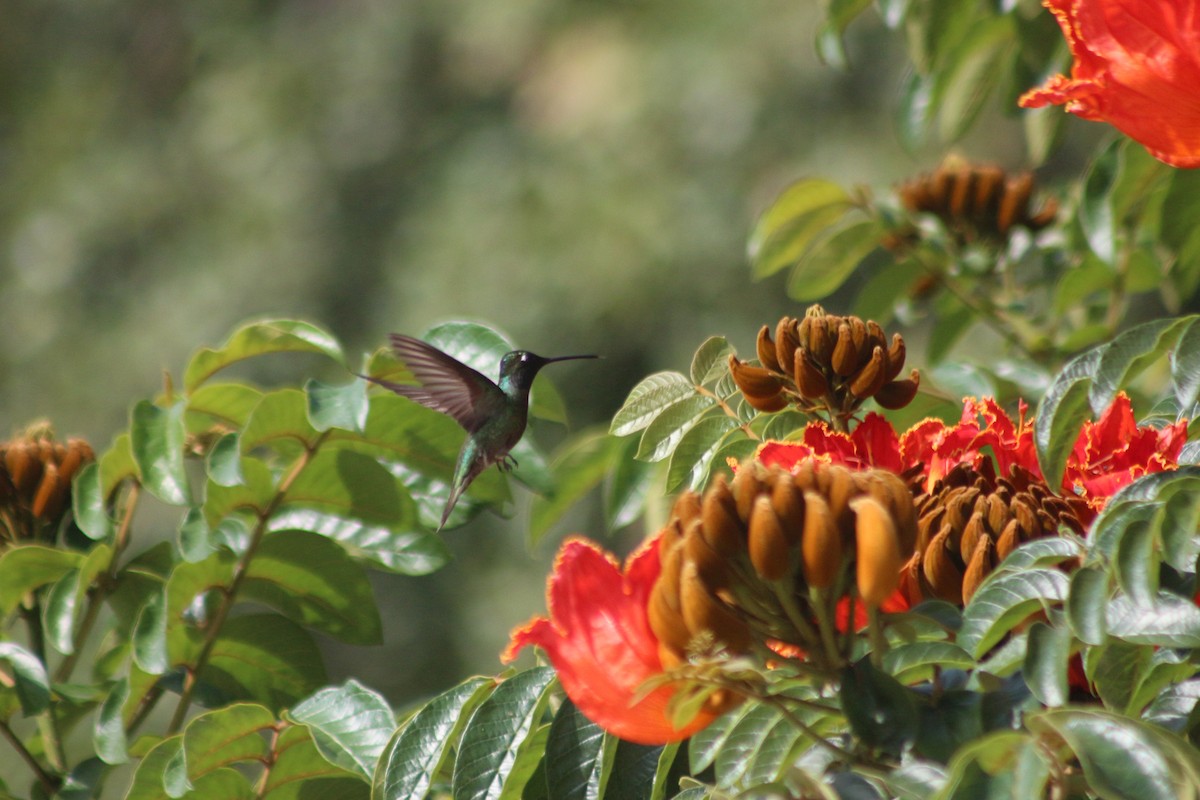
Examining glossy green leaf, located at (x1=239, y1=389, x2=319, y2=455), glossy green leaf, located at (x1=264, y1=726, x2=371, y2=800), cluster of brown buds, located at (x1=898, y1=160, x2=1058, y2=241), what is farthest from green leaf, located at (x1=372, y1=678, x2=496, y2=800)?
cluster of brown buds, located at (x1=898, y1=160, x2=1058, y2=241)

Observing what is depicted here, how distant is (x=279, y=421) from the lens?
1.54m

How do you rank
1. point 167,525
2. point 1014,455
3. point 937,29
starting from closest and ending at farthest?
point 1014,455 → point 937,29 → point 167,525

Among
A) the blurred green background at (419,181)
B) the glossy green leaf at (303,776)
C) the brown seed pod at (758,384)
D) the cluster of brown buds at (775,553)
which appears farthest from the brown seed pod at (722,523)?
the blurred green background at (419,181)

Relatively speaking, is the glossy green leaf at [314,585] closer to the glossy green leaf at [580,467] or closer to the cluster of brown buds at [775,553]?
the glossy green leaf at [580,467]

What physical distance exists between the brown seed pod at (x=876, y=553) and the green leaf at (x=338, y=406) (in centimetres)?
63

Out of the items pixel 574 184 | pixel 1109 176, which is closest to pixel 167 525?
pixel 574 184

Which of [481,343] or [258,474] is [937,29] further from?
[258,474]

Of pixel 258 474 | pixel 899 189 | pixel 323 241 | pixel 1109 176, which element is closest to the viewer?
pixel 258 474

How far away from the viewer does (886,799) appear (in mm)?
900

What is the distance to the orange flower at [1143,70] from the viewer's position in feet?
3.61

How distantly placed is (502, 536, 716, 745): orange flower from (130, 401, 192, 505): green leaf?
0.57 m

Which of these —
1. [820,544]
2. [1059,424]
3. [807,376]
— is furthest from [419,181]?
[820,544]

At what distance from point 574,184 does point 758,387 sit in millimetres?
6933

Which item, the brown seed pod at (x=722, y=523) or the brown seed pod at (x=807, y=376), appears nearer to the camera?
the brown seed pod at (x=722, y=523)
